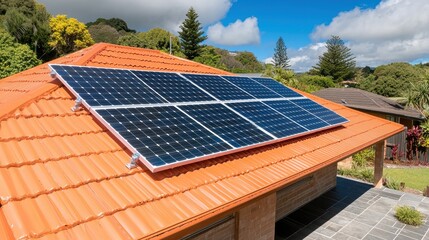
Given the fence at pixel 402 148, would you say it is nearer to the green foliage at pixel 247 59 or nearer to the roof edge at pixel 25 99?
the roof edge at pixel 25 99

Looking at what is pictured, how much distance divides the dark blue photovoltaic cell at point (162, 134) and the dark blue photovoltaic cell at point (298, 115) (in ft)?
11.9

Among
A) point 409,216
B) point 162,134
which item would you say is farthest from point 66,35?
point 409,216

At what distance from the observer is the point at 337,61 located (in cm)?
6569

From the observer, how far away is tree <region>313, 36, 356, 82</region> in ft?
214

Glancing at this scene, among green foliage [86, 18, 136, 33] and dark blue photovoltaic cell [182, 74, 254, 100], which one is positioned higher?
green foliage [86, 18, 136, 33]

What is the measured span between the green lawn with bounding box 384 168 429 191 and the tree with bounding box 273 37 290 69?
54.9 meters

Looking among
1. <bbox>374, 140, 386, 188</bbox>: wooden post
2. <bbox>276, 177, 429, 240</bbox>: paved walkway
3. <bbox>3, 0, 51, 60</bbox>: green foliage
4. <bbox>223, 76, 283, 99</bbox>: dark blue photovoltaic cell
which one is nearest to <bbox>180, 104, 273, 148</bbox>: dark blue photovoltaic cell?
<bbox>223, 76, 283, 99</bbox>: dark blue photovoltaic cell

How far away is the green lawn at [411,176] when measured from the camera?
54.1 feet

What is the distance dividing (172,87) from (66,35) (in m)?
46.7

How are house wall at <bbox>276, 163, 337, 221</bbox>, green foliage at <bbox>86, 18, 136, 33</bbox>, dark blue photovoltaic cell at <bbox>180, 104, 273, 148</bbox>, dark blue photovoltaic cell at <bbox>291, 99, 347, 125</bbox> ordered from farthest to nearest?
green foliage at <bbox>86, 18, 136, 33</bbox>
house wall at <bbox>276, 163, 337, 221</bbox>
dark blue photovoltaic cell at <bbox>291, 99, 347, 125</bbox>
dark blue photovoltaic cell at <bbox>180, 104, 273, 148</bbox>

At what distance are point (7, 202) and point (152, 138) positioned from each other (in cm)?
225

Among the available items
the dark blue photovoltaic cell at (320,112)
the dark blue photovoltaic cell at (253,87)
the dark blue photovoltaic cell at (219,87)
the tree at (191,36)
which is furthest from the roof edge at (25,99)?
the tree at (191,36)

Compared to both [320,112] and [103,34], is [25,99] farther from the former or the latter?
[103,34]

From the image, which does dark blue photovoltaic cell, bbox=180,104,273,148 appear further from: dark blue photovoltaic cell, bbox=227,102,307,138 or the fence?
the fence
